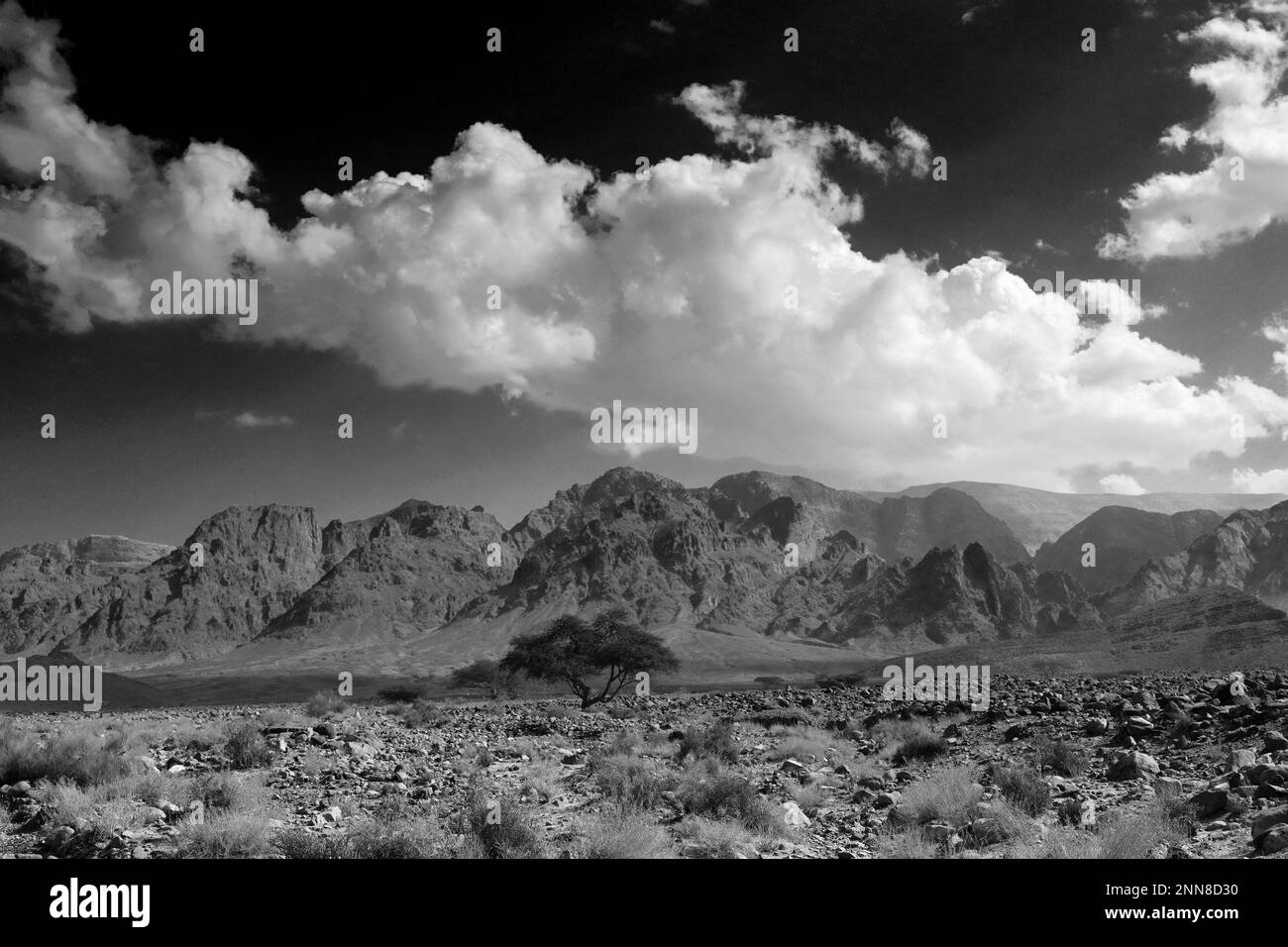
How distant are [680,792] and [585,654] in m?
42.4

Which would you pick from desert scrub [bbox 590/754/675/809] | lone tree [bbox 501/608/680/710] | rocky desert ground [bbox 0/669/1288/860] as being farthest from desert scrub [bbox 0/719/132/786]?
lone tree [bbox 501/608/680/710]

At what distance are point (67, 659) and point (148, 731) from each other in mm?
78872

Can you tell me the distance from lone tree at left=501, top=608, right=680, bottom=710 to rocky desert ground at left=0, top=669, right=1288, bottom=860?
102 ft

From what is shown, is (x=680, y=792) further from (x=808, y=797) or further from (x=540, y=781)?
(x=540, y=781)

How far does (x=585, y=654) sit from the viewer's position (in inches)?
2084

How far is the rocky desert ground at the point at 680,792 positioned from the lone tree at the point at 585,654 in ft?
102

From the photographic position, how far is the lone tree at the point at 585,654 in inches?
2031

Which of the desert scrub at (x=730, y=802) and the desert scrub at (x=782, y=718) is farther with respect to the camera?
the desert scrub at (x=782, y=718)

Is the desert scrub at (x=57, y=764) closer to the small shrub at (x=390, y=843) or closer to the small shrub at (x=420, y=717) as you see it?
the small shrub at (x=390, y=843)

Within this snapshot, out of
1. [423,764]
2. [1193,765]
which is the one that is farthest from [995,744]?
[423,764]

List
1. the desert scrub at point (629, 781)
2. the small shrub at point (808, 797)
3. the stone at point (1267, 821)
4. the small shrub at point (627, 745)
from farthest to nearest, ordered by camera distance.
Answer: the small shrub at point (627, 745) < the desert scrub at point (629, 781) < the small shrub at point (808, 797) < the stone at point (1267, 821)

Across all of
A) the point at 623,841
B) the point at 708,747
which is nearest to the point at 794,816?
the point at 623,841

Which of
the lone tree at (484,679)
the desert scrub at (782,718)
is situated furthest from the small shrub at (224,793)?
the lone tree at (484,679)

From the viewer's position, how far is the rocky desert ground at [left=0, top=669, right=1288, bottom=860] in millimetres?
8344
